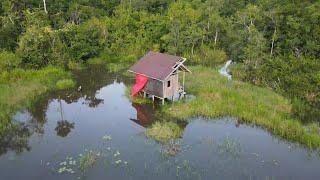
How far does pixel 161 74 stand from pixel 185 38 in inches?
580

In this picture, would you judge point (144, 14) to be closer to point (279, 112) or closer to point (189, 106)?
point (189, 106)

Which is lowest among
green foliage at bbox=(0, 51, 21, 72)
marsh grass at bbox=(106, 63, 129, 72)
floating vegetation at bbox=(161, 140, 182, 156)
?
floating vegetation at bbox=(161, 140, 182, 156)

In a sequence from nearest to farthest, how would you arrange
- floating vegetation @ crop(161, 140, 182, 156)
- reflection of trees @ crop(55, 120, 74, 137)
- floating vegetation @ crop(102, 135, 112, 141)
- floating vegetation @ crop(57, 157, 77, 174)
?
floating vegetation @ crop(57, 157, 77, 174), floating vegetation @ crop(161, 140, 182, 156), floating vegetation @ crop(102, 135, 112, 141), reflection of trees @ crop(55, 120, 74, 137)

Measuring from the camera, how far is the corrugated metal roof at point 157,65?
31959mm

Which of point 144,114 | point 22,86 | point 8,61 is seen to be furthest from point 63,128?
point 8,61

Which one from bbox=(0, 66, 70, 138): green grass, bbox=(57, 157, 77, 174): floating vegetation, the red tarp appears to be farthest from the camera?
the red tarp

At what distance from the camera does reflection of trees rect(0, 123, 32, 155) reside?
25794 millimetres

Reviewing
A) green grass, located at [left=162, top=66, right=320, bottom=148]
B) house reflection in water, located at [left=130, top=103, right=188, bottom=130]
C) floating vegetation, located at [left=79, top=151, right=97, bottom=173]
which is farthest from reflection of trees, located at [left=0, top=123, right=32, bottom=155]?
green grass, located at [left=162, top=66, right=320, bottom=148]

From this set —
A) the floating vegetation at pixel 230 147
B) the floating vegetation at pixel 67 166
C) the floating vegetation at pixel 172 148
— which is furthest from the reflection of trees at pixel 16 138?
the floating vegetation at pixel 230 147

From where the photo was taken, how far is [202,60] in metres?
46.2

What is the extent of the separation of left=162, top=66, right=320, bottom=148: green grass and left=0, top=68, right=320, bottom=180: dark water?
2.70 feet

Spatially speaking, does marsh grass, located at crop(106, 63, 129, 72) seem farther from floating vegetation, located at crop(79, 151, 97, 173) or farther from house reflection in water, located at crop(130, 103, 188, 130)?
floating vegetation, located at crop(79, 151, 97, 173)

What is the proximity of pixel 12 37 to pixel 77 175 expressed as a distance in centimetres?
2489

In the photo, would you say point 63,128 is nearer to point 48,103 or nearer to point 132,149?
point 48,103
